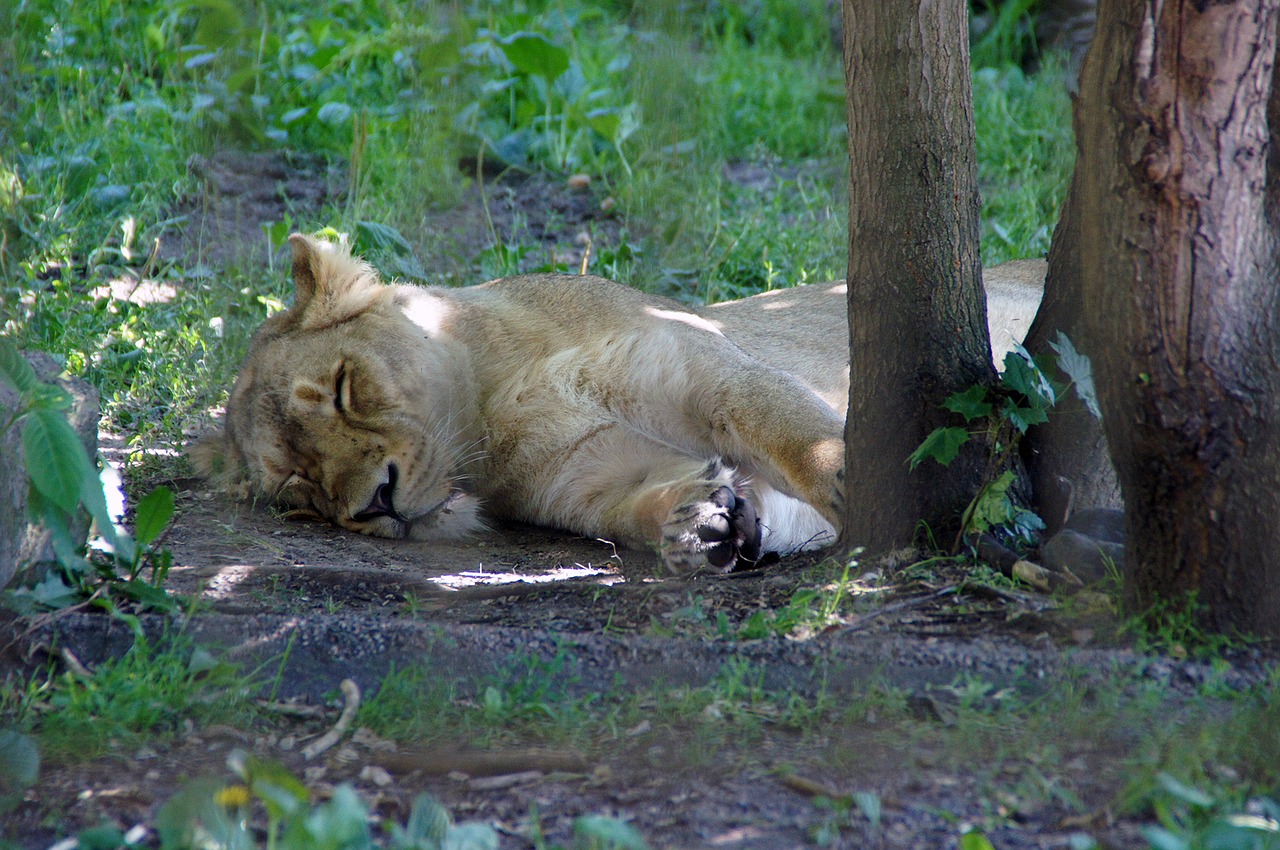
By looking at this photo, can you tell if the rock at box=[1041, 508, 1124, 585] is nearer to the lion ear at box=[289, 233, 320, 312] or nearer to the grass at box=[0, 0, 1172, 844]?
the lion ear at box=[289, 233, 320, 312]

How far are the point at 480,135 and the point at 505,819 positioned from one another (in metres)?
5.76

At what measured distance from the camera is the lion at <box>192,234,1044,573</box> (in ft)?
12.8

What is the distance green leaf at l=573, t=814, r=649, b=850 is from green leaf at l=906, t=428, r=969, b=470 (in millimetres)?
1280

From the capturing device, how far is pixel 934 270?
116 inches

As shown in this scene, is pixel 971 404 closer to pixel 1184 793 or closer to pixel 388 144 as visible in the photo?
pixel 1184 793

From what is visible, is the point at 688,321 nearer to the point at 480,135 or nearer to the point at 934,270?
the point at 934,270

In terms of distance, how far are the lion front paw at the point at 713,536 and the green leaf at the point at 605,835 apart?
1.72 m

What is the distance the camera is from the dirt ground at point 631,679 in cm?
196

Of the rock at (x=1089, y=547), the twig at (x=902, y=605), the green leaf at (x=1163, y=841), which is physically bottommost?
the twig at (x=902, y=605)

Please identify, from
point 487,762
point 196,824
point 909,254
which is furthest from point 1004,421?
point 196,824

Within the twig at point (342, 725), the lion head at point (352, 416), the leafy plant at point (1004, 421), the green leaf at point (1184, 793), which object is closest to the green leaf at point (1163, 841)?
the green leaf at point (1184, 793)

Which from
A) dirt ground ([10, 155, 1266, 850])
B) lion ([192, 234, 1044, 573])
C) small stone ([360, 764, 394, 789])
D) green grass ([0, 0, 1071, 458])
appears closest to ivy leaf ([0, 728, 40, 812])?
dirt ground ([10, 155, 1266, 850])

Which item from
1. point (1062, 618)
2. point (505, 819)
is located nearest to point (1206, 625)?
point (1062, 618)

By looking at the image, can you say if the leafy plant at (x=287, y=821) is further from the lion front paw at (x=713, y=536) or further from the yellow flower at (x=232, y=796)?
the lion front paw at (x=713, y=536)
